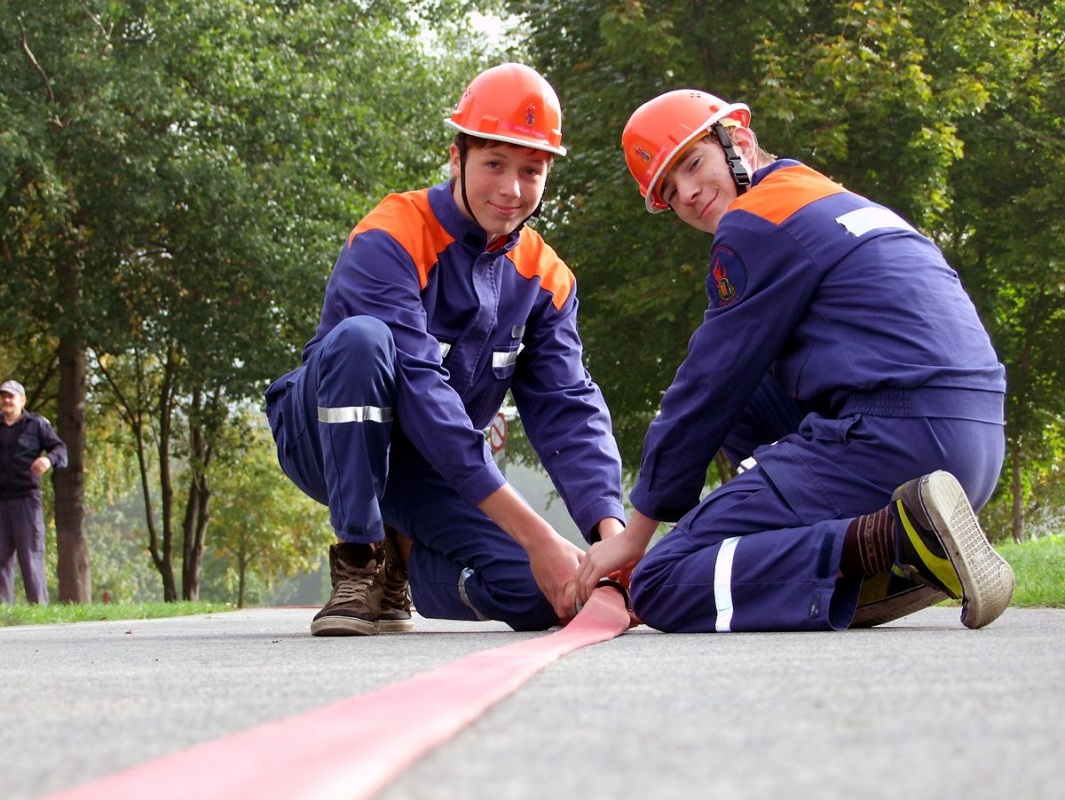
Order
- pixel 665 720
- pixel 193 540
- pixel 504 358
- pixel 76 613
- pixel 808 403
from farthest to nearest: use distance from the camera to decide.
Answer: pixel 193 540, pixel 76 613, pixel 504 358, pixel 808 403, pixel 665 720

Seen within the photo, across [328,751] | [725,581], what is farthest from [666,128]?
[328,751]

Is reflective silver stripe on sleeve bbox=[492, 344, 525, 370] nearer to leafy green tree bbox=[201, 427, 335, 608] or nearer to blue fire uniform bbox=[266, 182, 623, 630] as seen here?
blue fire uniform bbox=[266, 182, 623, 630]

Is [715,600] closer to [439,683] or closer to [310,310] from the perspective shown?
[439,683]

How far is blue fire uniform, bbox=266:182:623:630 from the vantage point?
448 cm

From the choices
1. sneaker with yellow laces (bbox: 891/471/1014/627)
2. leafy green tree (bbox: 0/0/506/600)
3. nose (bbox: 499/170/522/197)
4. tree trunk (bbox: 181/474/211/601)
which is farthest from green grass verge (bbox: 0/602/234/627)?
tree trunk (bbox: 181/474/211/601)

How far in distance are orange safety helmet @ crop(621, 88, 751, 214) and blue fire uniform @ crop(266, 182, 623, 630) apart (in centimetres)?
60

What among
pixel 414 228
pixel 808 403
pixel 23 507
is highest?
pixel 414 228

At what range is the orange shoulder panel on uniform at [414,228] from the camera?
4910 mm

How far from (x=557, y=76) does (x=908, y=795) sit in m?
17.5

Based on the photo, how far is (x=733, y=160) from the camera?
4.62 m

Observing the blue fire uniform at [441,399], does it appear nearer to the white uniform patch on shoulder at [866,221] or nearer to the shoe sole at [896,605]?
the shoe sole at [896,605]

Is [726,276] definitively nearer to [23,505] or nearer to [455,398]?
[455,398]

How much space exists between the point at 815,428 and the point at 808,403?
10.7 inches

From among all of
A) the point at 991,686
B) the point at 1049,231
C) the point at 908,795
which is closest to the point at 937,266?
the point at 991,686
